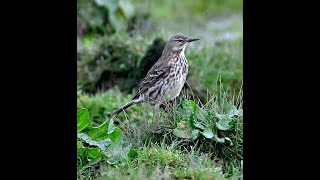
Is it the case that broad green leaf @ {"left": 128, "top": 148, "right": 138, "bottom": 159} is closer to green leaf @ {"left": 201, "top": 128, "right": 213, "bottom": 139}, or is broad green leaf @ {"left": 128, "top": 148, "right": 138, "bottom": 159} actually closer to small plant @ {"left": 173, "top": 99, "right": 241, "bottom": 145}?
small plant @ {"left": 173, "top": 99, "right": 241, "bottom": 145}

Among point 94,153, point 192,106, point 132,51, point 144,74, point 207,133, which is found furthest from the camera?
point 132,51

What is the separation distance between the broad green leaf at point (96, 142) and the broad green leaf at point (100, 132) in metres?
0.06

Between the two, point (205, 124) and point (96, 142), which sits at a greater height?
point (205, 124)

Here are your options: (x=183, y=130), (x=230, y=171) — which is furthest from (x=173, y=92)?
(x=230, y=171)

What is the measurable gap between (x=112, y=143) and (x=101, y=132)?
133mm

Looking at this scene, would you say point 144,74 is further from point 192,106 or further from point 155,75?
point 192,106

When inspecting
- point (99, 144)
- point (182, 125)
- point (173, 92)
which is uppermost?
point (173, 92)

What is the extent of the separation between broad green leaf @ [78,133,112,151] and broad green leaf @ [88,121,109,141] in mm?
65

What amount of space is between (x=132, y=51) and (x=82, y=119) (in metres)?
3.81

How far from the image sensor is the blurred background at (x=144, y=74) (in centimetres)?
514

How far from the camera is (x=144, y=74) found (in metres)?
8.66
